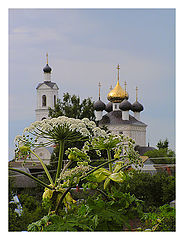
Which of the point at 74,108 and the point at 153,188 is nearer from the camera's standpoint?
the point at 153,188

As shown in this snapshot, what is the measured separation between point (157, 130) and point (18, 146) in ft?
6.78

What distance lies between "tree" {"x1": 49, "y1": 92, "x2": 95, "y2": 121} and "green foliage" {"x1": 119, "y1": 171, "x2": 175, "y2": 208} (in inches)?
252

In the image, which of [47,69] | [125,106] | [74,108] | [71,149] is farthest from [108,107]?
[71,149]

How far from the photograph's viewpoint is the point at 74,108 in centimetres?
1027

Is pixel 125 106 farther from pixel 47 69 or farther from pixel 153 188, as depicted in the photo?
pixel 153 188

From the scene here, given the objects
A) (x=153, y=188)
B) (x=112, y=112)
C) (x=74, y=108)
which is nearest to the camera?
(x=153, y=188)

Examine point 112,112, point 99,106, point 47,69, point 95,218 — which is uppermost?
point 47,69

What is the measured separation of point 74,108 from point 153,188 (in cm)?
667

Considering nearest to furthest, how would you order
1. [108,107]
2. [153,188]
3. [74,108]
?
[153,188] < [74,108] < [108,107]

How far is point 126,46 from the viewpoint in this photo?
13.0 feet

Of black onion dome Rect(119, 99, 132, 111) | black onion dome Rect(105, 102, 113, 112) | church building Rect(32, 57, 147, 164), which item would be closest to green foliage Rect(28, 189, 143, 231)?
church building Rect(32, 57, 147, 164)

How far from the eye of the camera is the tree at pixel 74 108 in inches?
404
